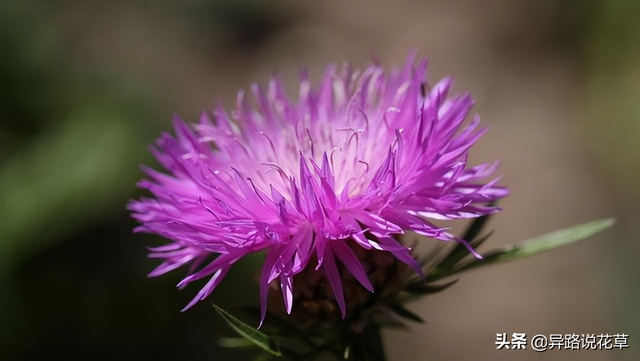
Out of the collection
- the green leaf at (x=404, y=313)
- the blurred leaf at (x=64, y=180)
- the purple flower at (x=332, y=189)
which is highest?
the blurred leaf at (x=64, y=180)

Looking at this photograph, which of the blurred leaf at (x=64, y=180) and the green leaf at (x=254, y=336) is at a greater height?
the blurred leaf at (x=64, y=180)

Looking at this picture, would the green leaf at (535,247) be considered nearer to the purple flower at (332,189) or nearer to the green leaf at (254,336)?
the purple flower at (332,189)

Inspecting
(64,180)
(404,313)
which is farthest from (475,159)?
(404,313)

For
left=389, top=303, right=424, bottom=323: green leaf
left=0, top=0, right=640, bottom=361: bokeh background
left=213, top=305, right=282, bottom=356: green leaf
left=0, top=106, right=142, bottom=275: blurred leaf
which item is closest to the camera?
left=213, top=305, right=282, bottom=356: green leaf

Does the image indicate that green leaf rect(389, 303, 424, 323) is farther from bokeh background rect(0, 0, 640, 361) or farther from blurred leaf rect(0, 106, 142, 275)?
blurred leaf rect(0, 106, 142, 275)

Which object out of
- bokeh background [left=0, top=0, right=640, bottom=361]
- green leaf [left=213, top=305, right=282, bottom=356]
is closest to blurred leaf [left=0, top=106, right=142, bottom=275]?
bokeh background [left=0, top=0, right=640, bottom=361]

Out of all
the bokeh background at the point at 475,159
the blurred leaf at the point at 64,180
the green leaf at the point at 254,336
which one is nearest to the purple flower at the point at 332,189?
the green leaf at the point at 254,336

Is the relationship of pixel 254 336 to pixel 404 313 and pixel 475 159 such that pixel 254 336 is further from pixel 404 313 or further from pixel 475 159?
pixel 475 159
